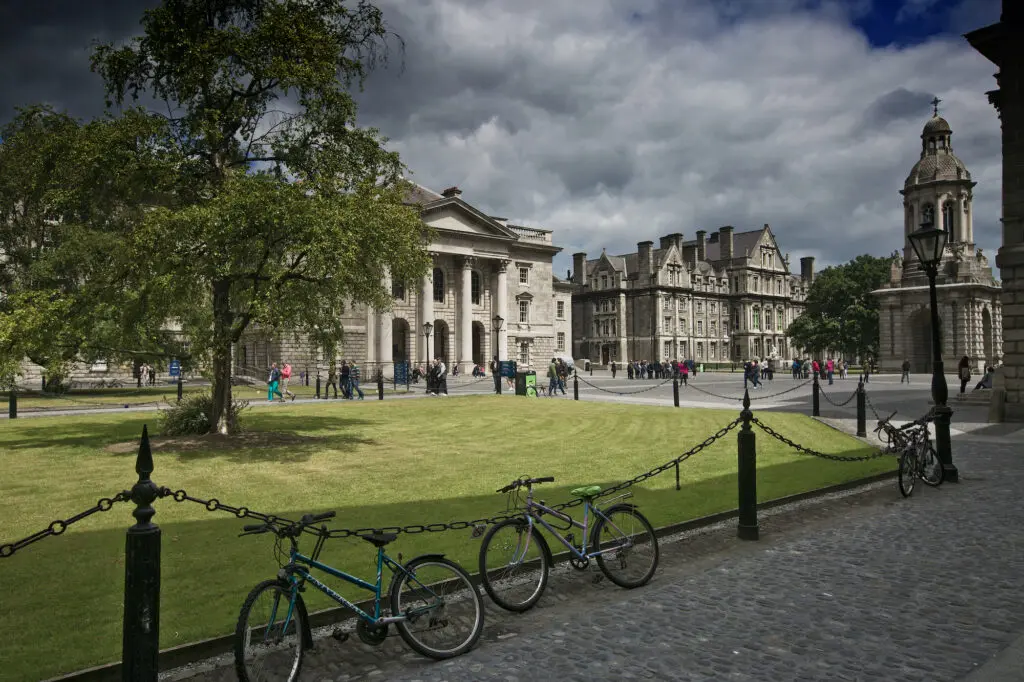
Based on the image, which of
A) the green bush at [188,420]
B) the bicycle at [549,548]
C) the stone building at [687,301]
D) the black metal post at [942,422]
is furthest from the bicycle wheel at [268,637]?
the stone building at [687,301]

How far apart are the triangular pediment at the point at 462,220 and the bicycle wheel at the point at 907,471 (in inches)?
1982

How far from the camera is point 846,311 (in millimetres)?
77438

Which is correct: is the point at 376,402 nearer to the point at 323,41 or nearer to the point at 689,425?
the point at 689,425

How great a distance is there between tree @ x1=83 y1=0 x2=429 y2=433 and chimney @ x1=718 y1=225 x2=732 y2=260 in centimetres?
9818

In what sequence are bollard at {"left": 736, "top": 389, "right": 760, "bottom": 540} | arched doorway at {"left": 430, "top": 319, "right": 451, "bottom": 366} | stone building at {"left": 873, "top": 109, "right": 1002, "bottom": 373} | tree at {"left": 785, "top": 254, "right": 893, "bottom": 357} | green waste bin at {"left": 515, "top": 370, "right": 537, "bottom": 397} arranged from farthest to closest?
tree at {"left": 785, "top": 254, "right": 893, "bottom": 357} < arched doorway at {"left": 430, "top": 319, "right": 451, "bottom": 366} < stone building at {"left": 873, "top": 109, "right": 1002, "bottom": 373} < green waste bin at {"left": 515, "top": 370, "right": 537, "bottom": 397} < bollard at {"left": 736, "top": 389, "right": 760, "bottom": 540}

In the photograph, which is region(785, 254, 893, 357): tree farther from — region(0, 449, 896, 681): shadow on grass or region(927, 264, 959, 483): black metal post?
region(0, 449, 896, 681): shadow on grass

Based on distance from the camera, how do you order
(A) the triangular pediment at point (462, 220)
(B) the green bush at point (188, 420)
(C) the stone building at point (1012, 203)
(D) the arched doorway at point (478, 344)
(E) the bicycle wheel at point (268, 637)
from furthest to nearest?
1. (D) the arched doorway at point (478, 344)
2. (A) the triangular pediment at point (462, 220)
3. (C) the stone building at point (1012, 203)
4. (B) the green bush at point (188, 420)
5. (E) the bicycle wheel at point (268, 637)

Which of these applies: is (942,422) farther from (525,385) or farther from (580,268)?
(580,268)

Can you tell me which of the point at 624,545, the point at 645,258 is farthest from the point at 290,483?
the point at 645,258

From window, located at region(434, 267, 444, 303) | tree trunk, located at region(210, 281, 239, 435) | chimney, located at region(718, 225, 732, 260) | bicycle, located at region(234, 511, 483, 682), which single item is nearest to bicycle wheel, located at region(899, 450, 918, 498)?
bicycle, located at region(234, 511, 483, 682)

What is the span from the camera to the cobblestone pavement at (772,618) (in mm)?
4688

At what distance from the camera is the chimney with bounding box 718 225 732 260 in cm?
10881

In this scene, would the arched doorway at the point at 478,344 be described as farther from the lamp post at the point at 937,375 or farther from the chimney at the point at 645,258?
the lamp post at the point at 937,375

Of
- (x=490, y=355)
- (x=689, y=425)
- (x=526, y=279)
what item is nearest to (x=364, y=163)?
(x=689, y=425)
